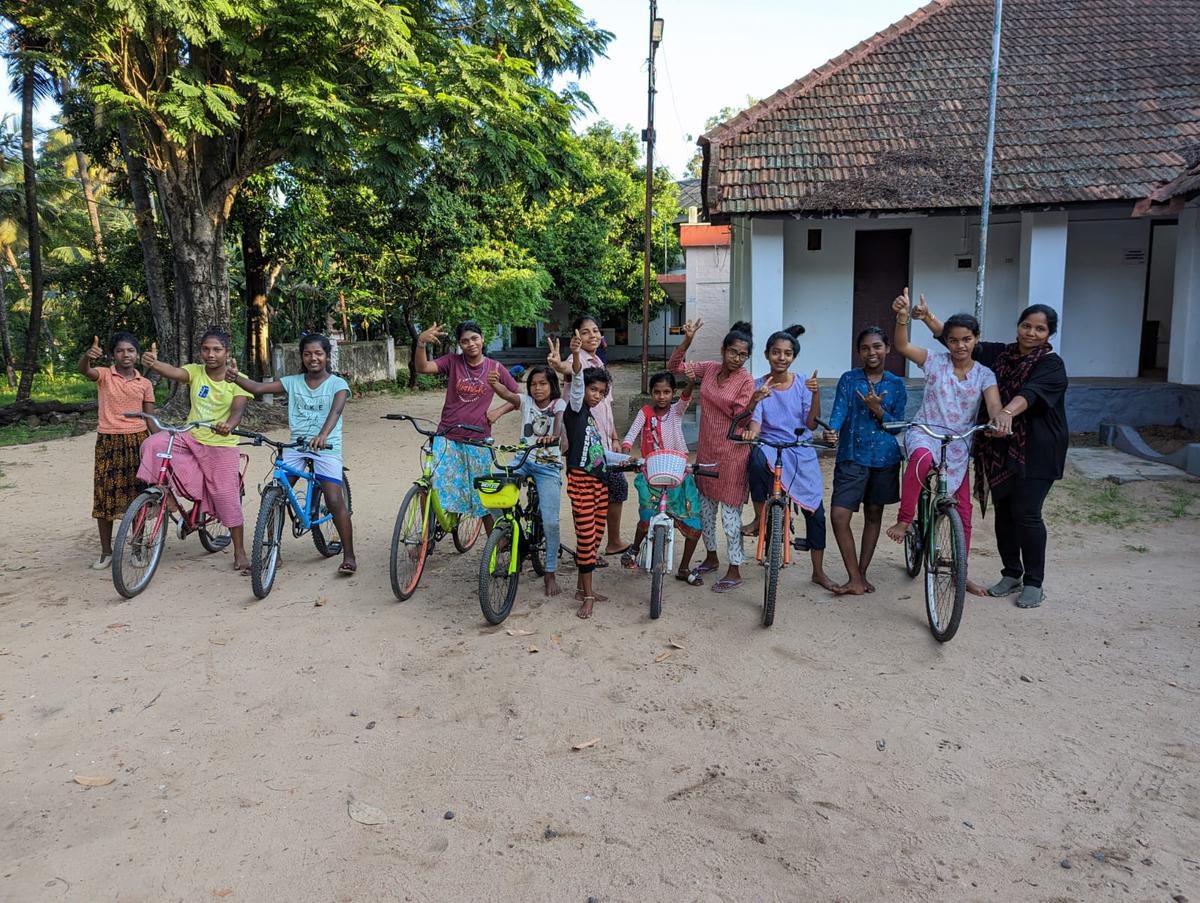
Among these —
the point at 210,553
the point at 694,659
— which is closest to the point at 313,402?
the point at 210,553

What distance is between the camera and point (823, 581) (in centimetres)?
541

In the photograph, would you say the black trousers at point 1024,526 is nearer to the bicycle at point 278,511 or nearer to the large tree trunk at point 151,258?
the bicycle at point 278,511

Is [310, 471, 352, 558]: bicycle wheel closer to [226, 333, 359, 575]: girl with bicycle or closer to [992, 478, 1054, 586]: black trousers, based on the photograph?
[226, 333, 359, 575]: girl with bicycle

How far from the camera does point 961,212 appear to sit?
10.4 metres

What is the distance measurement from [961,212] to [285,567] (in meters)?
9.15

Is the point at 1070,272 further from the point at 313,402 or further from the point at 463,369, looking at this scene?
the point at 313,402

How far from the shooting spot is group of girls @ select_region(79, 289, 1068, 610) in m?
4.88

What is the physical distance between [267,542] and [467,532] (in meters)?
1.58

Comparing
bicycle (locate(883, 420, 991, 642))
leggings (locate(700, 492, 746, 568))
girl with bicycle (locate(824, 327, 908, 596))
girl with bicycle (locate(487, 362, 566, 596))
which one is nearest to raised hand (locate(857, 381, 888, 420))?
girl with bicycle (locate(824, 327, 908, 596))

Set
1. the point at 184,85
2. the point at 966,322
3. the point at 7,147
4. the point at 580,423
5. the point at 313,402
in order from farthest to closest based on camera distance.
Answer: the point at 7,147 < the point at 184,85 < the point at 313,402 < the point at 580,423 < the point at 966,322

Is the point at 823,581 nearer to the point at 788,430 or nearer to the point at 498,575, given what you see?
the point at 788,430

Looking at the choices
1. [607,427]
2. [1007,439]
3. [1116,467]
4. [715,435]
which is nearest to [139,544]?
[607,427]

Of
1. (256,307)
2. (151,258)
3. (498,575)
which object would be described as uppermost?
(151,258)

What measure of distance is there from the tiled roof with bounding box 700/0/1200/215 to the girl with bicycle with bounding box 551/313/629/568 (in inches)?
208
